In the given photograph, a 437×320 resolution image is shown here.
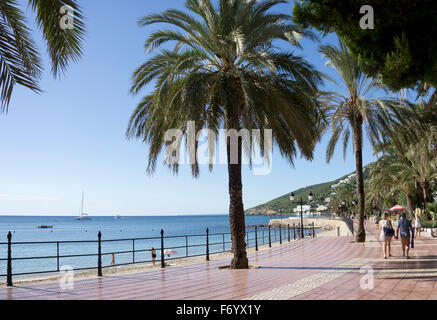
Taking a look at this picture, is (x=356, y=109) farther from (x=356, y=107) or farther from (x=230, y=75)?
(x=230, y=75)

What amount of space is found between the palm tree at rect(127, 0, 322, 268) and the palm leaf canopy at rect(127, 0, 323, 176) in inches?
1.1

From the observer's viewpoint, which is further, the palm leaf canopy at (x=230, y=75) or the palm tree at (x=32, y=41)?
the palm leaf canopy at (x=230, y=75)

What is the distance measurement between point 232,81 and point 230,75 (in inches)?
8.1

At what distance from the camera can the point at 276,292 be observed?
7.90 m

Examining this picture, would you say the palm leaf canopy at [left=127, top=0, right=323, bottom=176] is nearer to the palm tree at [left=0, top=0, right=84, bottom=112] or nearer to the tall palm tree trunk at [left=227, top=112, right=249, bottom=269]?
the tall palm tree trunk at [left=227, top=112, right=249, bottom=269]

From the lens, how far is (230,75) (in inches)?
454

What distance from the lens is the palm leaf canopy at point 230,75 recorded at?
11109 mm

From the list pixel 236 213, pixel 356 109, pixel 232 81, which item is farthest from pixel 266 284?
pixel 356 109

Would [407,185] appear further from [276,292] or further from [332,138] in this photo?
[276,292]

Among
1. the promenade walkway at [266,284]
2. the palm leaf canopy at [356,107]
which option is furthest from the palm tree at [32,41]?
the palm leaf canopy at [356,107]

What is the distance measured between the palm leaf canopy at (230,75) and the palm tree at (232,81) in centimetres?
3

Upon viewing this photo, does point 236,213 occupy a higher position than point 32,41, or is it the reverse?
point 32,41

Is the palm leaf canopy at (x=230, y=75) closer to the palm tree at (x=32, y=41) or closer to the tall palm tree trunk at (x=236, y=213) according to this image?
the tall palm tree trunk at (x=236, y=213)

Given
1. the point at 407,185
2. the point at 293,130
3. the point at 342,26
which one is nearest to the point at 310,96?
the point at 293,130
